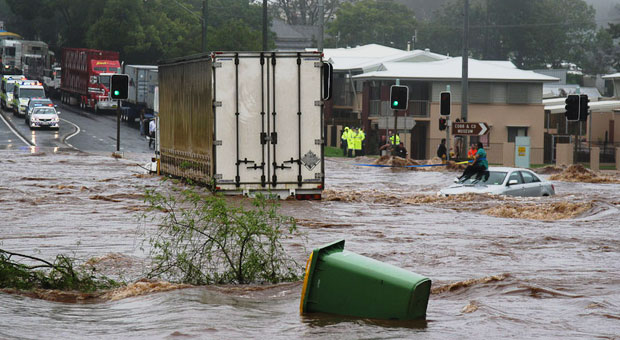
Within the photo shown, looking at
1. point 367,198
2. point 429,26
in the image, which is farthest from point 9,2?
point 367,198

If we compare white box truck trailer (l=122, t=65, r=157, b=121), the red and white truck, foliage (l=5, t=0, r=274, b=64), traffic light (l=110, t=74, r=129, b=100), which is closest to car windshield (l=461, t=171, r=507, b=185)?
traffic light (l=110, t=74, r=129, b=100)

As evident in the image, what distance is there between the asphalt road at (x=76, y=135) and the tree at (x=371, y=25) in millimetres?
57271

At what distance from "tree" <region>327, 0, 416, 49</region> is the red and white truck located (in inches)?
2106

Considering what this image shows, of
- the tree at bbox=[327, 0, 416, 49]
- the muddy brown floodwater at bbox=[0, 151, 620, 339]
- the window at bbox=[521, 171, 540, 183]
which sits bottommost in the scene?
the muddy brown floodwater at bbox=[0, 151, 620, 339]

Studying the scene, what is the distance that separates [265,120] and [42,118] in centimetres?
3770

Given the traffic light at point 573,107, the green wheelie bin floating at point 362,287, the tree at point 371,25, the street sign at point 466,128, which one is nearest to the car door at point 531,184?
the street sign at point 466,128

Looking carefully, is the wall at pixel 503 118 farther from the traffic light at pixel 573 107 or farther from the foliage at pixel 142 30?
the traffic light at pixel 573 107

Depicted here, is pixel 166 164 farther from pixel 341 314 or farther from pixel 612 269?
pixel 341 314

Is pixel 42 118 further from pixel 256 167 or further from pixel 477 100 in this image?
pixel 256 167

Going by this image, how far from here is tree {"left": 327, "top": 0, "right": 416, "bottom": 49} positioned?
123000 millimetres

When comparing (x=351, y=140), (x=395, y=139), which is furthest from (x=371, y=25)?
(x=395, y=139)

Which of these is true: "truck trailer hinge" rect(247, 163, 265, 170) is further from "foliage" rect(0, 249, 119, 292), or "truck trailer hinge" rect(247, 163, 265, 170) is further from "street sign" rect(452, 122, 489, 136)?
"street sign" rect(452, 122, 489, 136)

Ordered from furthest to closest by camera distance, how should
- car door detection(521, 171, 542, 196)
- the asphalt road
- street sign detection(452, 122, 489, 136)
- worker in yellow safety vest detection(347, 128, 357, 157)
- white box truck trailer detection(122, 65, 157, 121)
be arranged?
1. white box truck trailer detection(122, 65, 157, 121)
2. worker in yellow safety vest detection(347, 128, 357, 157)
3. the asphalt road
4. street sign detection(452, 122, 489, 136)
5. car door detection(521, 171, 542, 196)

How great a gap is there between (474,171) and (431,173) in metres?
11.4
